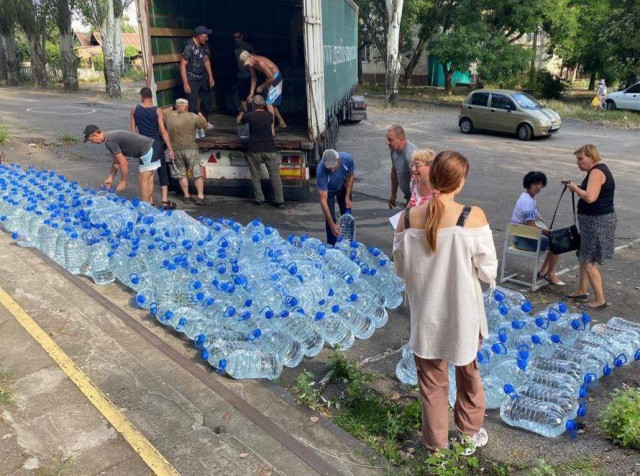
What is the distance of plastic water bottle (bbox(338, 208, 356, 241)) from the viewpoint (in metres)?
7.02

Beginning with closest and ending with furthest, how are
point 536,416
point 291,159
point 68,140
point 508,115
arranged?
point 536,416 → point 291,159 → point 68,140 → point 508,115

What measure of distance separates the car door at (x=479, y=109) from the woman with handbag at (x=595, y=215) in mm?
13987

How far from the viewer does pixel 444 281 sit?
3.25 m

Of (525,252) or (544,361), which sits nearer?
(544,361)

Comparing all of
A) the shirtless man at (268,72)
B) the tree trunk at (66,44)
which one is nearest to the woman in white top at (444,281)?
the shirtless man at (268,72)

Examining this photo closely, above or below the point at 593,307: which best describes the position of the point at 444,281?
above

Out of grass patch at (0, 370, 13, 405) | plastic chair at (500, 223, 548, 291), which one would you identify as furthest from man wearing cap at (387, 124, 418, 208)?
grass patch at (0, 370, 13, 405)

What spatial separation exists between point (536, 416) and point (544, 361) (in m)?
0.73

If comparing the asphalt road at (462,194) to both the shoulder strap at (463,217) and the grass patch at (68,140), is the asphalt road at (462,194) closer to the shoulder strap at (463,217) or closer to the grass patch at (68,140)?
the grass patch at (68,140)

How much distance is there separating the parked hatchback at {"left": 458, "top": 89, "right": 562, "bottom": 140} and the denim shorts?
41.5 ft

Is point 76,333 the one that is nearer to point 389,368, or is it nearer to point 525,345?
point 389,368

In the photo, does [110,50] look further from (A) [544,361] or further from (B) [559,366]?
(B) [559,366]

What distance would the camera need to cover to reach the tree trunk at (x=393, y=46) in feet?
79.5

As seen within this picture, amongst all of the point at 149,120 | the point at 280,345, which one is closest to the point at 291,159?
the point at 149,120
